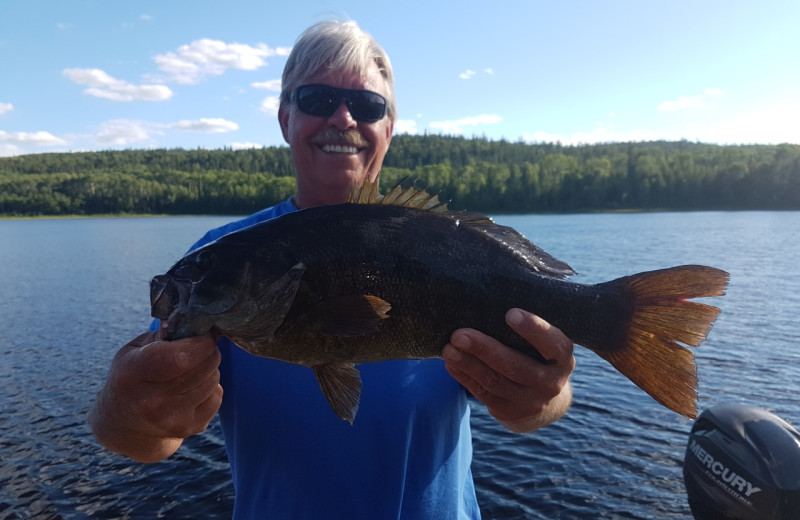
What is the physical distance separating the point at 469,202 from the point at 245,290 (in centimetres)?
9193

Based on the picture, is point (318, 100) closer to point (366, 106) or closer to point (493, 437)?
point (366, 106)

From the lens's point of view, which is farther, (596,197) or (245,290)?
(596,197)

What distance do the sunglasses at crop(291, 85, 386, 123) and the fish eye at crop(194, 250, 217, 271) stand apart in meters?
1.45

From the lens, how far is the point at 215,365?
2.44m

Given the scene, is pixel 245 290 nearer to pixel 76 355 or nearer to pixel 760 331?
pixel 76 355

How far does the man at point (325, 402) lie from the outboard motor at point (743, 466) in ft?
11.2

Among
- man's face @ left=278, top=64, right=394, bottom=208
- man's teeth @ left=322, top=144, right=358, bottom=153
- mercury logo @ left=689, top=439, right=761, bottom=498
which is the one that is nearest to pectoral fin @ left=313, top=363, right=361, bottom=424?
man's face @ left=278, top=64, right=394, bottom=208

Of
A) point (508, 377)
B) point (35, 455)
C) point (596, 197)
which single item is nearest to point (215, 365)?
point (508, 377)

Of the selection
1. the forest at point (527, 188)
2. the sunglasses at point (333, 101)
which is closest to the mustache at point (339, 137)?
the sunglasses at point (333, 101)

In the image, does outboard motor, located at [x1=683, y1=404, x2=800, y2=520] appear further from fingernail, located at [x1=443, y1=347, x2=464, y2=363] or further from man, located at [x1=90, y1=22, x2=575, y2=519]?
fingernail, located at [x1=443, y1=347, x2=464, y2=363]

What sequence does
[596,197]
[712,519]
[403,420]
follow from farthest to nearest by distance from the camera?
[596,197], [712,519], [403,420]

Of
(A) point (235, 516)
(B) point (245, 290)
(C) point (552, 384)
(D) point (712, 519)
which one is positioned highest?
(B) point (245, 290)

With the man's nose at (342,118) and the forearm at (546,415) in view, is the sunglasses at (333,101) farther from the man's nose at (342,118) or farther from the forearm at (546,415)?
the forearm at (546,415)

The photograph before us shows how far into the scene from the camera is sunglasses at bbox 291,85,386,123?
3.67 meters
